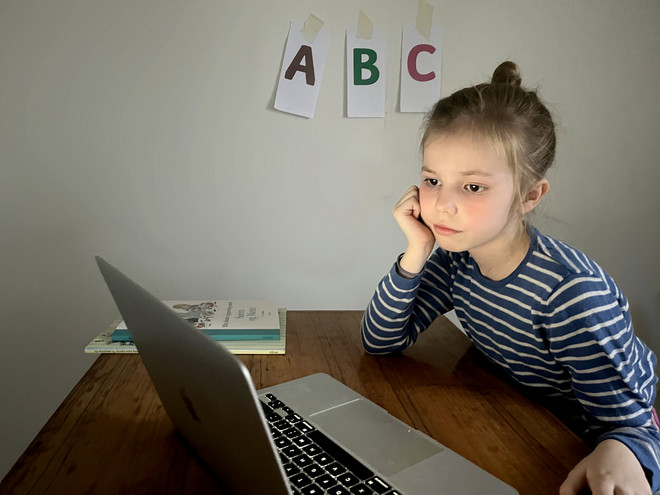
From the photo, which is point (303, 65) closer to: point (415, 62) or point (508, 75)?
point (415, 62)

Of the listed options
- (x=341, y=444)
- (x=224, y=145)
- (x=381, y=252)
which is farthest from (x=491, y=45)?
(x=341, y=444)

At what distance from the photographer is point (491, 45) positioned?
68.1 inches

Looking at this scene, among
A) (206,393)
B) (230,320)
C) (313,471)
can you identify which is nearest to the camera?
(206,393)

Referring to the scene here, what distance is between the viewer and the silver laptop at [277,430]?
1.49ft

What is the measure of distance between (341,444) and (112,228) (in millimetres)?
1207

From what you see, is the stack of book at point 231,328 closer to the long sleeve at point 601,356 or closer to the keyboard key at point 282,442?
the keyboard key at point 282,442

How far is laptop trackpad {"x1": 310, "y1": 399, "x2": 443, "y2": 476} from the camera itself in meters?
0.66

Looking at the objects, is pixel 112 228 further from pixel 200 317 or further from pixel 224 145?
pixel 200 317

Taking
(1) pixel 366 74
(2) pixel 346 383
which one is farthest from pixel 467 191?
(1) pixel 366 74

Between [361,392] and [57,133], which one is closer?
[361,392]

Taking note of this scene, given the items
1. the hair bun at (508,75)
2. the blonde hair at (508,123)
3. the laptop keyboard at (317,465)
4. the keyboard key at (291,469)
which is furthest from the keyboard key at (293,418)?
the hair bun at (508,75)

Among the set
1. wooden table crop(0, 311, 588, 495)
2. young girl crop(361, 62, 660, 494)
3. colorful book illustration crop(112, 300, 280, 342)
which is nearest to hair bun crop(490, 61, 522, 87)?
young girl crop(361, 62, 660, 494)

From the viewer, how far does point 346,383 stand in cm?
89

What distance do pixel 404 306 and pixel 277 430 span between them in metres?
0.39
